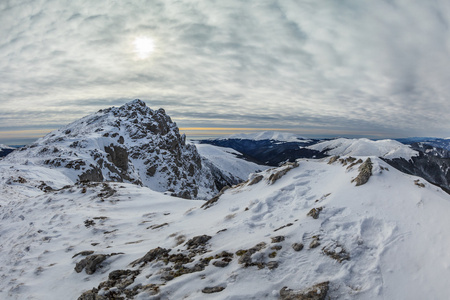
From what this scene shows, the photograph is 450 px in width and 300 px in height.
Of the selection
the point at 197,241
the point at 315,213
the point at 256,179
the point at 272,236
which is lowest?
the point at 197,241

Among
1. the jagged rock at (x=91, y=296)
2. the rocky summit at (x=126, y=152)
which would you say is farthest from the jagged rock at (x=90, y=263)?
the rocky summit at (x=126, y=152)

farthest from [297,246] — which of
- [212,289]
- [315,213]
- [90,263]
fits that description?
[90,263]

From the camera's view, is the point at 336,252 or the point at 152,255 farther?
the point at 152,255

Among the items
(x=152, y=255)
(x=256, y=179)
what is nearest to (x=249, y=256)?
(x=152, y=255)

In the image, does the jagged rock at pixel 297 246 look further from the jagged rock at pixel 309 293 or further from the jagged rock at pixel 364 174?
the jagged rock at pixel 364 174

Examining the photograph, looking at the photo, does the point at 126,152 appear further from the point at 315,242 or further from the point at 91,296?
the point at 315,242

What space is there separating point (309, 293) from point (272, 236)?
2.68 metres

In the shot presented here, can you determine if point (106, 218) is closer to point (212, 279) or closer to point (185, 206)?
point (185, 206)

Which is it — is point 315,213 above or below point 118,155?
above

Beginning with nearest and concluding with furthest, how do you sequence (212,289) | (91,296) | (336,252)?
(212,289) < (91,296) < (336,252)

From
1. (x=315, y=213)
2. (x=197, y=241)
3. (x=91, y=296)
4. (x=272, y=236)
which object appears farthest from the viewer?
(x=197, y=241)

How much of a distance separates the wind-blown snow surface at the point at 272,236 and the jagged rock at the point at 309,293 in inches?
6.6

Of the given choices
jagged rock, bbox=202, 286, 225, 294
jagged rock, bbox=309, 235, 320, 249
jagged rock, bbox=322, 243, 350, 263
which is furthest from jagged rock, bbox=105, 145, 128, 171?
jagged rock, bbox=322, 243, 350, 263

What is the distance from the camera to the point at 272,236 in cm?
855
